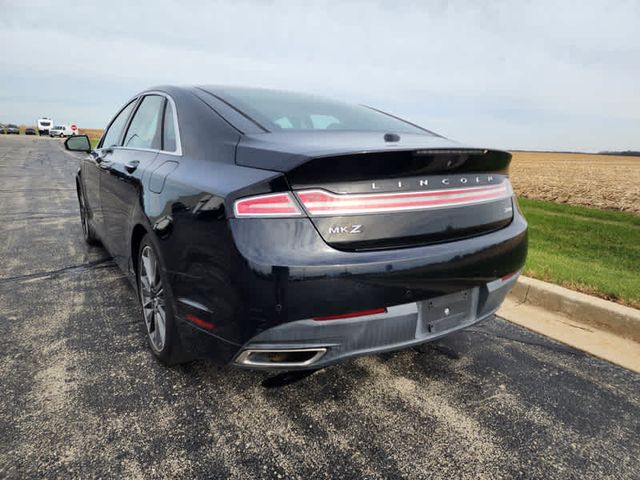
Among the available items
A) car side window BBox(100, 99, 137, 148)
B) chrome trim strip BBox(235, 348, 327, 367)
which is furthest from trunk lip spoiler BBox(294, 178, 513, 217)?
car side window BBox(100, 99, 137, 148)

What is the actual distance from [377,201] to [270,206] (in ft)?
1.43

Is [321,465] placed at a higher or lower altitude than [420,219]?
lower

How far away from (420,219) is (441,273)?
26cm

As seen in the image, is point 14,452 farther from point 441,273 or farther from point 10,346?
point 441,273

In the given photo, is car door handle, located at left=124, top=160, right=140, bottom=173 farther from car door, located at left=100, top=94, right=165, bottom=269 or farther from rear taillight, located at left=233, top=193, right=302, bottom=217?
rear taillight, located at left=233, top=193, right=302, bottom=217

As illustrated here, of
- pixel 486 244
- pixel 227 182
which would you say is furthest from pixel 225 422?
pixel 486 244

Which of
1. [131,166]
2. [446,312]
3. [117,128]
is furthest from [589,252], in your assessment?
[117,128]

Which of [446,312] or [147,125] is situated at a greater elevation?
[147,125]

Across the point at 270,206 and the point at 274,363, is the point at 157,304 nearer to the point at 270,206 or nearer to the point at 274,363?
the point at 274,363

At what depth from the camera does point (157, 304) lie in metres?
2.63

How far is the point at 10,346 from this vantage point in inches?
111

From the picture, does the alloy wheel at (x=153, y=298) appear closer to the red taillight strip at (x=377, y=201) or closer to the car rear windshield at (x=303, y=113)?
the car rear windshield at (x=303, y=113)

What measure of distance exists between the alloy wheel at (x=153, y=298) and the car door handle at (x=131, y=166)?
607 mm

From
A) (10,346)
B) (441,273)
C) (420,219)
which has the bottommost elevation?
(10,346)
